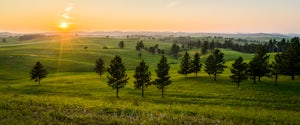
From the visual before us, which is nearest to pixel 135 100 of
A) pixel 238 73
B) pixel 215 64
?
pixel 238 73

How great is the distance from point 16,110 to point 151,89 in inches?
2152

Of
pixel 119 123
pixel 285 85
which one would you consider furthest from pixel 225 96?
pixel 119 123

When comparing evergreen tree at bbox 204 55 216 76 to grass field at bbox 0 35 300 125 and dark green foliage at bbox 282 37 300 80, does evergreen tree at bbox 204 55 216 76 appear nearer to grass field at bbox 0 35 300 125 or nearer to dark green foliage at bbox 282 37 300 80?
grass field at bbox 0 35 300 125

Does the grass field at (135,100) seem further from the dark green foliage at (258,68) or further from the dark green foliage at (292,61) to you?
the dark green foliage at (292,61)

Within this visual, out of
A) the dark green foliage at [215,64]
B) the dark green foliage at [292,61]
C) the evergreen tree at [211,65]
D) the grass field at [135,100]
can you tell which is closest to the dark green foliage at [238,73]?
the grass field at [135,100]

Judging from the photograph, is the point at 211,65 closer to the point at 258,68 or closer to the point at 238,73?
the point at 258,68

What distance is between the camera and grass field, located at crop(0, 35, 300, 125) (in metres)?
15.9

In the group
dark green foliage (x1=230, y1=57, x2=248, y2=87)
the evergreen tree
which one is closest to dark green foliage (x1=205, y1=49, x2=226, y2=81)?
the evergreen tree

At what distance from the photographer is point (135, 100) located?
51.3 meters

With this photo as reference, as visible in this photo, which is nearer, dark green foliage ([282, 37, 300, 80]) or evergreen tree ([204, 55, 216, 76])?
dark green foliage ([282, 37, 300, 80])

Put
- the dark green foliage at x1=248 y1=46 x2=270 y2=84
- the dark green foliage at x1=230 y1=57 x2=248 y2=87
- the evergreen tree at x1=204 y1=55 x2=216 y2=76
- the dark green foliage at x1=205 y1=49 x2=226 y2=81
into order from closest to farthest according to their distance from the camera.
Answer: the dark green foliage at x1=230 y1=57 x2=248 y2=87
the dark green foliage at x1=248 y1=46 x2=270 y2=84
the dark green foliage at x1=205 y1=49 x2=226 y2=81
the evergreen tree at x1=204 y1=55 x2=216 y2=76

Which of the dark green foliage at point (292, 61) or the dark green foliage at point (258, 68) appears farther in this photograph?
the dark green foliage at point (258, 68)

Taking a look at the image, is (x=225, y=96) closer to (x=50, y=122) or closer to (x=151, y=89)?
(x=151, y=89)

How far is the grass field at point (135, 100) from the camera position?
1590cm
